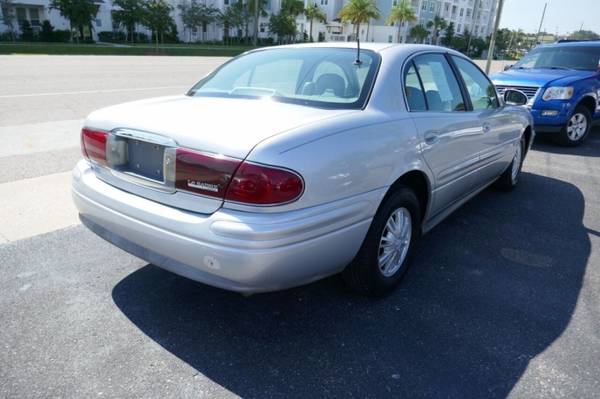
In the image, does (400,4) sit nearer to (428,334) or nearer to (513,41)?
(513,41)

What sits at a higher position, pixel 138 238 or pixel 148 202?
pixel 148 202

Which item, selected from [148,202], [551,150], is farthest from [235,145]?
[551,150]

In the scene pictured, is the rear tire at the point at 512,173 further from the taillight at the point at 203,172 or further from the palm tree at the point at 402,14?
the palm tree at the point at 402,14

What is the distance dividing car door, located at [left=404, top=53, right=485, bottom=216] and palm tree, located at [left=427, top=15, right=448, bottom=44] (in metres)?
84.5

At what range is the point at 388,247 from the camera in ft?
10.0

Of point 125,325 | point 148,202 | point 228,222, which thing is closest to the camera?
point 228,222

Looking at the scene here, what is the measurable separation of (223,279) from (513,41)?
111 metres

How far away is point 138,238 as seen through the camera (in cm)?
252

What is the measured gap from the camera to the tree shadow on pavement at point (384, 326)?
2375 mm

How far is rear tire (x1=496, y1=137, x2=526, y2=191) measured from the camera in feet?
17.6

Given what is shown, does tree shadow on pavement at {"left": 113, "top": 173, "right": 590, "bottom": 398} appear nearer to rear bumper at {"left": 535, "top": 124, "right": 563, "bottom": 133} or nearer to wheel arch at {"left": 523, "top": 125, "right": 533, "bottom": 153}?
wheel arch at {"left": 523, "top": 125, "right": 533, "bottom": 153}

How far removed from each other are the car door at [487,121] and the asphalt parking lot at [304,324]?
2.06ft

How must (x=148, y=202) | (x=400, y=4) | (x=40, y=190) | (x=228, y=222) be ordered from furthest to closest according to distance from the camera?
1. (x=400, y=4)
2. (x=40, y=190)
3. (x=148, y=202)
4. (x=228, y=222)

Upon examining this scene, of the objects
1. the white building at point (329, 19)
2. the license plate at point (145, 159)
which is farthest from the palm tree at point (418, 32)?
the license plate at point (145, 159)
